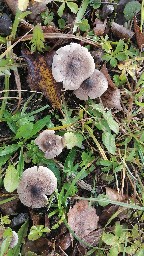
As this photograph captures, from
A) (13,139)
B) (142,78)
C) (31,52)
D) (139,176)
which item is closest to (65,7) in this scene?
(31,52)

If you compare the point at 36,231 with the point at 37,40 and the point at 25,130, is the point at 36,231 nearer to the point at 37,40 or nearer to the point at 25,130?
the point at 25,130

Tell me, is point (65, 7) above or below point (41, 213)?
above

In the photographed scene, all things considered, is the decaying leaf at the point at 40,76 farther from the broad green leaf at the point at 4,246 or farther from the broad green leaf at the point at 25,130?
the broad green leaf at the point at 4,246

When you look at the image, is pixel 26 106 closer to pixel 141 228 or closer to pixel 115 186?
pixel 115 186

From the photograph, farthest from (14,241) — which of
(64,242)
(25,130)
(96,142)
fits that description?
(96,142)

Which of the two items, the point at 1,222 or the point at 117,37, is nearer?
the point at 1,222

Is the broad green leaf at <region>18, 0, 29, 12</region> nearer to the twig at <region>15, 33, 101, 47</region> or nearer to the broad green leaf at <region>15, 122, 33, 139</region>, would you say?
the twig at <region>15, 33, 101, 47</region>

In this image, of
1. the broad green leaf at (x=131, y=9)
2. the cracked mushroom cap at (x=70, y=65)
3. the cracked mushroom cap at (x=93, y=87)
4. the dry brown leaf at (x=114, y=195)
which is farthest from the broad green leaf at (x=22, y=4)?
the dry brown leaf at (x=114, y=195)
